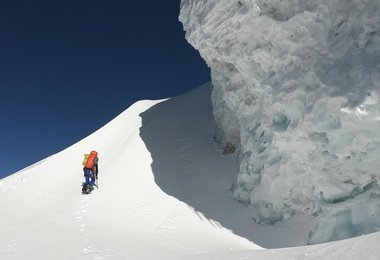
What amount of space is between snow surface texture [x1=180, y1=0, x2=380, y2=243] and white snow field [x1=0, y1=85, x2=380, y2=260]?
3.00 ft

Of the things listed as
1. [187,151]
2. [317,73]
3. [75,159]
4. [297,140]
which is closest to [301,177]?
[297,140]

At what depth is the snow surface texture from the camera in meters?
7.70

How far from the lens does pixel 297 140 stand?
8.84 meters

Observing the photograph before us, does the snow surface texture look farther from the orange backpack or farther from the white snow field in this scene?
the orange backpack

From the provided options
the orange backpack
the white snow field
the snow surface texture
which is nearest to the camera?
the white snow field

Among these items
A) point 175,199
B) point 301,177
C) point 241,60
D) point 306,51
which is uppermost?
point 241,60

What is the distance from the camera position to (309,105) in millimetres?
8594

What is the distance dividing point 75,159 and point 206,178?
→ 245 inches

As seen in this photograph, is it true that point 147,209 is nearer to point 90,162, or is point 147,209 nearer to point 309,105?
point 90,162

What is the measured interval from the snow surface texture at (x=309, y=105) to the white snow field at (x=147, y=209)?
0.92 metres

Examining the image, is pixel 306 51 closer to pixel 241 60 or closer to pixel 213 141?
pixel 241 60

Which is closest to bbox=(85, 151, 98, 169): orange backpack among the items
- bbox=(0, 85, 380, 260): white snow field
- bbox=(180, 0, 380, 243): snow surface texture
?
bbox=(0, 85, 380, 260): white snow field

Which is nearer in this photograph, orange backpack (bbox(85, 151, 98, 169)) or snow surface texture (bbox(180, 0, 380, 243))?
snow surface texture (bbox(180, 0, 380, 243))

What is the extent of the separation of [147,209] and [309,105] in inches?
212
